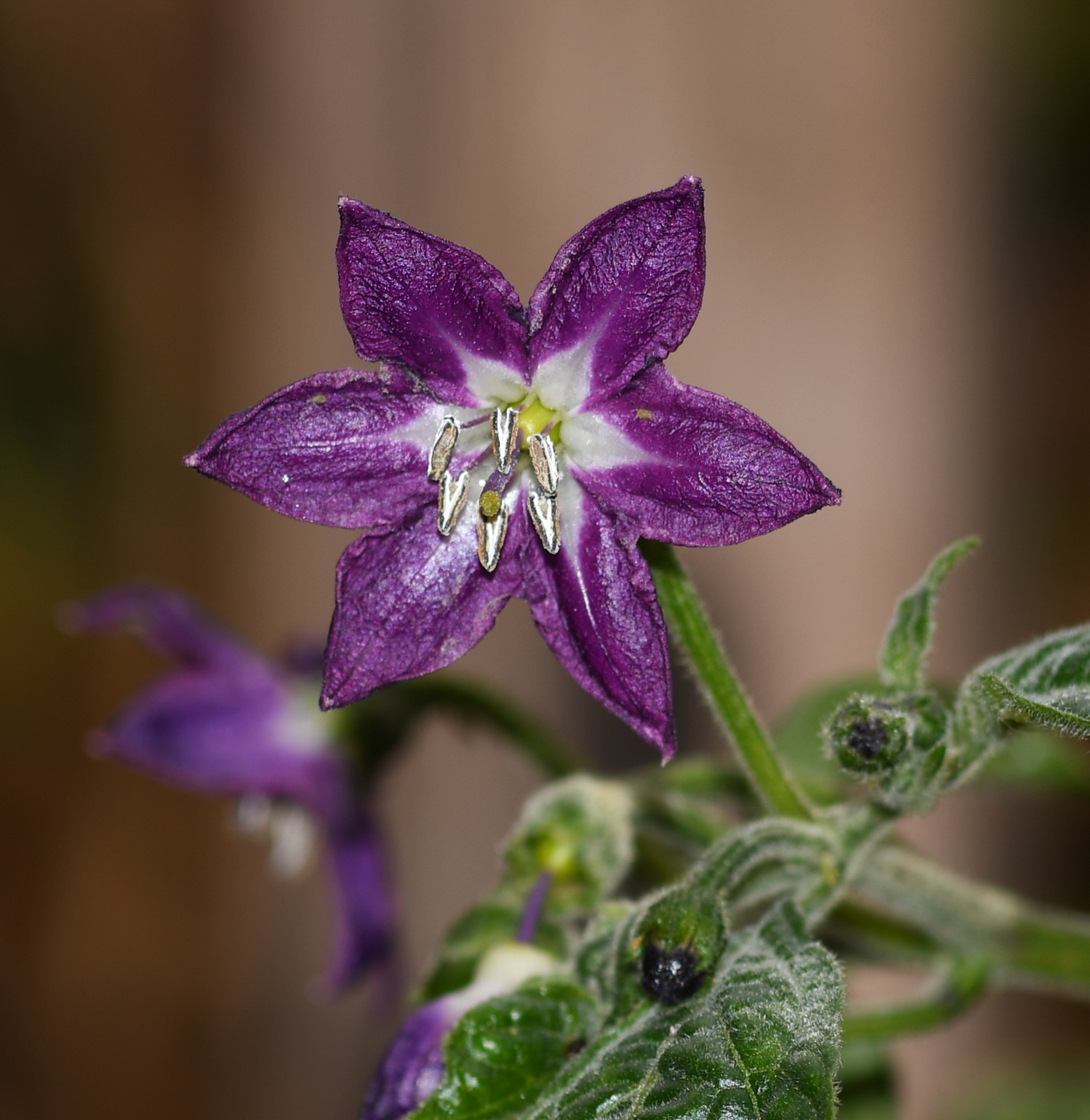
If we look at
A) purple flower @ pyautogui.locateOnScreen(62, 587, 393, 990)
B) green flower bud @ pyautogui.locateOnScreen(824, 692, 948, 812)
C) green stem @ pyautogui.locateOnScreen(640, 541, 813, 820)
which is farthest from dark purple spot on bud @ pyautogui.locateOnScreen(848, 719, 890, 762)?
purple flower @ pyautogui.locateOnScreen(62, 587, 393, 990)

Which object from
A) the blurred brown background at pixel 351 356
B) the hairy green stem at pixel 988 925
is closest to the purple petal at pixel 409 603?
the hairy green stem at pixel 988 925

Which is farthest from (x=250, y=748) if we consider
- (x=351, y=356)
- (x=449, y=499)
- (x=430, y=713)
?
(x=351, y=356)

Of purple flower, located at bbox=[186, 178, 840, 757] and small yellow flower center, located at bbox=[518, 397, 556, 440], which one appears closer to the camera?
purple flower, located at bbox=[186, 178, 840, 757]

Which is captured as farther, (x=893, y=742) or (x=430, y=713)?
(x=430, y=713)

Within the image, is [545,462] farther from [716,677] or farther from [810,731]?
[810,731]

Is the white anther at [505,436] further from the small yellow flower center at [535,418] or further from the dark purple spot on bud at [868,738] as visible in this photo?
the dark purple spot on bud at [868,738]

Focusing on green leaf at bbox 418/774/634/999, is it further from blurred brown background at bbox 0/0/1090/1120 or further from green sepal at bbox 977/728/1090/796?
blurred brown background at bbox 0/0/1090/1120

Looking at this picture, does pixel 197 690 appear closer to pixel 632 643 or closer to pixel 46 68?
pixel 632 643
